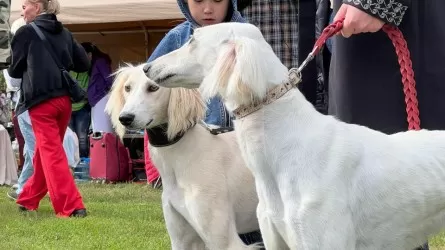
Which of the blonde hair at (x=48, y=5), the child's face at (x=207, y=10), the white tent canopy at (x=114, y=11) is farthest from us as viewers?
the white tent canopy at (x=114, y=11)

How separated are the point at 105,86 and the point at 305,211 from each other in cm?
911

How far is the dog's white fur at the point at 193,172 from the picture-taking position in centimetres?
320

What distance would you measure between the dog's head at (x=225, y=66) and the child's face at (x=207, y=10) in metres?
1.14

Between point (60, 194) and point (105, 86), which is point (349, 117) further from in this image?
point (105, 86)

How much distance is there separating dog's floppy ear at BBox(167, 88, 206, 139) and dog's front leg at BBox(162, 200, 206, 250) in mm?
350

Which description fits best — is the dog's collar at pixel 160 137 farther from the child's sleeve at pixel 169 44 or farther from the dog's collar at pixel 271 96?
the dog's collar at pixel 271 96

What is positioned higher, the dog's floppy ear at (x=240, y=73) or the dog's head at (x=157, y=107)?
the dog's floppy ear at (x=240, y=73)

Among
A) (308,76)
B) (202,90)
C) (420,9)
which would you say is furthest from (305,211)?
(308,76)

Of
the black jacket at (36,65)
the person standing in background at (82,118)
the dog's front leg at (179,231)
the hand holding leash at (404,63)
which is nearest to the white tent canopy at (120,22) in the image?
the person standing in background at (82,118)

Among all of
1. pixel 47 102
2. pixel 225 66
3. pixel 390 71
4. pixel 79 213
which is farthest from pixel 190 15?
pixel 79 213

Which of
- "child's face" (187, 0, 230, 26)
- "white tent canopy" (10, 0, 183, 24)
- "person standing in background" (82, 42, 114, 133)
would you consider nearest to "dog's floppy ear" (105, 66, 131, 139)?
"child's face" (187, 0, 230, 26)

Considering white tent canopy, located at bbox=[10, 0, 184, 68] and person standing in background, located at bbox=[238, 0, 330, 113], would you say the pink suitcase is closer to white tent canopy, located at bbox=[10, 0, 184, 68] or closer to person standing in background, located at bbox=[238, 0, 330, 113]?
white tent canopy, located at bbox=[10, 0, 184, 68]

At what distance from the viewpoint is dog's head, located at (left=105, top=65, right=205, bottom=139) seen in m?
3.27

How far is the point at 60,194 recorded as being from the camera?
241 inches
